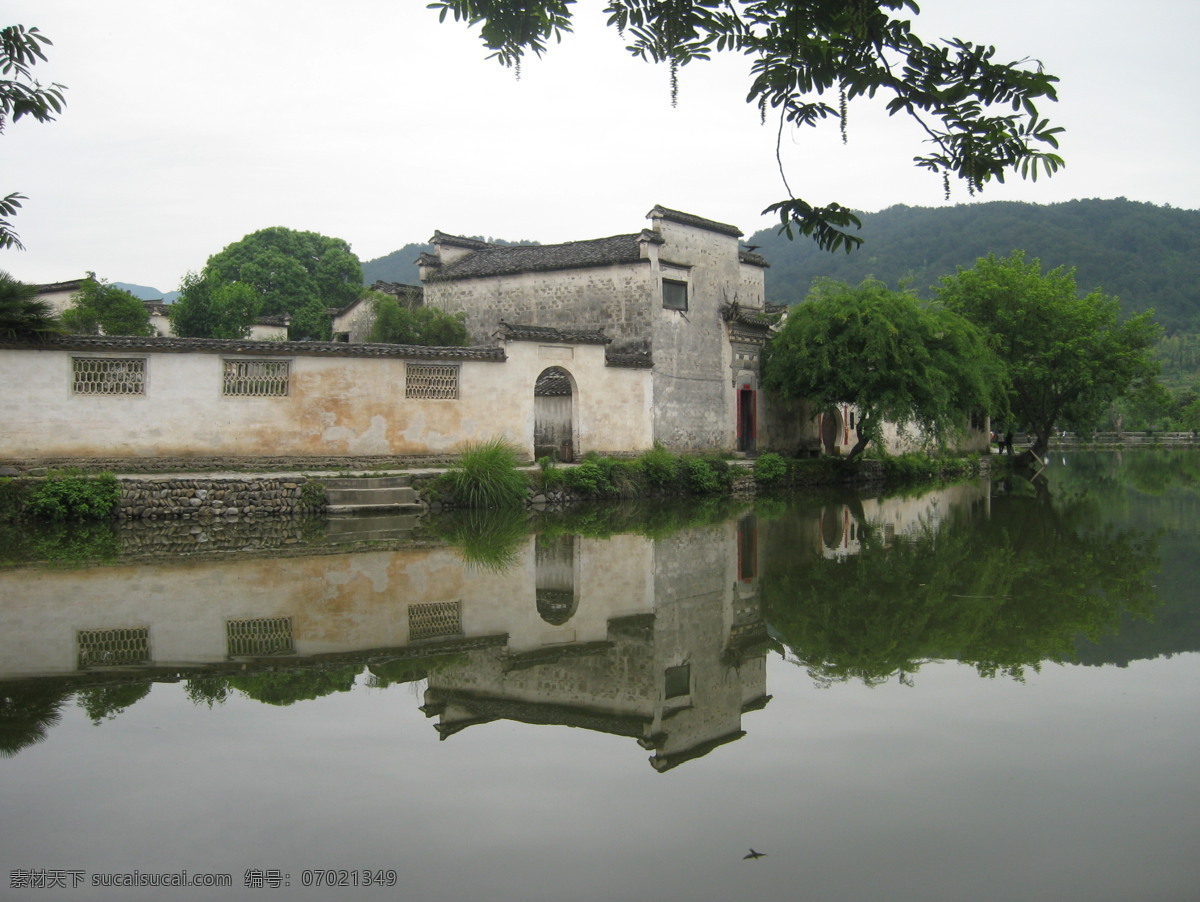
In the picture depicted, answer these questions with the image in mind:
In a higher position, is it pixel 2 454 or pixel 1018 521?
pixel 2 454

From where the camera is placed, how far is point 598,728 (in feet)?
16.6

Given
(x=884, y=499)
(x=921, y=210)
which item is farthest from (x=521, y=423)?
(x=921, y=210)

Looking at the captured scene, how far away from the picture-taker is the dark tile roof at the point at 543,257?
24453 millimetres

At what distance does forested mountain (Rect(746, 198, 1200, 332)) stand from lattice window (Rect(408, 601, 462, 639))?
64.2 m

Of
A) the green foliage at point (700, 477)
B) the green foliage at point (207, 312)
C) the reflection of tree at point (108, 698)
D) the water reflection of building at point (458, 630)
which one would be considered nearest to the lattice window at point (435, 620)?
the water reflection of building at point (458, 630)

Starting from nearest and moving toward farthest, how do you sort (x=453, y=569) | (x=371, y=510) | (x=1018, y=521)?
(x=453, y=569) → (x=1018, y=521) → (x=371, y=510)

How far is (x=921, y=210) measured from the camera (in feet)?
315

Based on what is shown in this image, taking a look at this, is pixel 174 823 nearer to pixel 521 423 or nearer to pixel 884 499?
pixel 521 423

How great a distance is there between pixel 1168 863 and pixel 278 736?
13.3ft

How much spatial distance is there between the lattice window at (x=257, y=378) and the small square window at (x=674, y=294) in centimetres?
1052

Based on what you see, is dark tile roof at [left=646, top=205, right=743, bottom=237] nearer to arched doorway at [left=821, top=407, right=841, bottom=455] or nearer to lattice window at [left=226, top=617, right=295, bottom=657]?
arched doorway at [left=821, top=407, right=841, bottom=455]

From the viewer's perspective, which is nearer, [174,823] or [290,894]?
[290,894]

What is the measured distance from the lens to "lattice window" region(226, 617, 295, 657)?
21.6 feet

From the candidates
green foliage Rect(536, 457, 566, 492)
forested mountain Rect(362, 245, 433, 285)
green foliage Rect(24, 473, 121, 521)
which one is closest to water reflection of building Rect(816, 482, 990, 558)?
green foliage Rect(536, 457, 566, 492)
